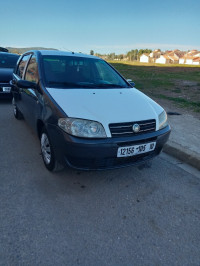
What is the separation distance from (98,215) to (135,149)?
2.75ft

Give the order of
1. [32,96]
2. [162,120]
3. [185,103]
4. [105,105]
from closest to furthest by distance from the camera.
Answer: [105,105]
[162,120]
[32,96]
[185,103]

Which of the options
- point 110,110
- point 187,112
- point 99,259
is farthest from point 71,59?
point 187,112

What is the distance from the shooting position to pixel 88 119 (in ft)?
7.66

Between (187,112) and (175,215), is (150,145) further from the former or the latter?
(187,112)

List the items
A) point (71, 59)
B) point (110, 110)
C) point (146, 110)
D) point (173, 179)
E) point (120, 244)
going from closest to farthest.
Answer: point (120, 244) → point (110, 110) → point (146, 110) → point (173, 179) → point (71, 59)

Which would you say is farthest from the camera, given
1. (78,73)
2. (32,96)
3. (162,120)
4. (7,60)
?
(7,60)

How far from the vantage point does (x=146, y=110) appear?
9.02ft

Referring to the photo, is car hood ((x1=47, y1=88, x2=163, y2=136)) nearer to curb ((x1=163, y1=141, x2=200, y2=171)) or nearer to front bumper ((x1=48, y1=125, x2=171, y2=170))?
front bumper ((x1=48, y1=125, x2=171, y2=170))

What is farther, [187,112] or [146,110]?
[187,112]

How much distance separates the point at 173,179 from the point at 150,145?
2.41ft

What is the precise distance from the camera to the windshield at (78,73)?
309 centimetres

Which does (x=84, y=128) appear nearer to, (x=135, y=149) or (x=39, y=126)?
(x=135, y=149)

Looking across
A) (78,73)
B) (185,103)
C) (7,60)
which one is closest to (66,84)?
(78,73)

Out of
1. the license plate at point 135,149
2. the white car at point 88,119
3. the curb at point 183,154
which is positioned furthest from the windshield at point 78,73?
Result: the curb at point 183,154
